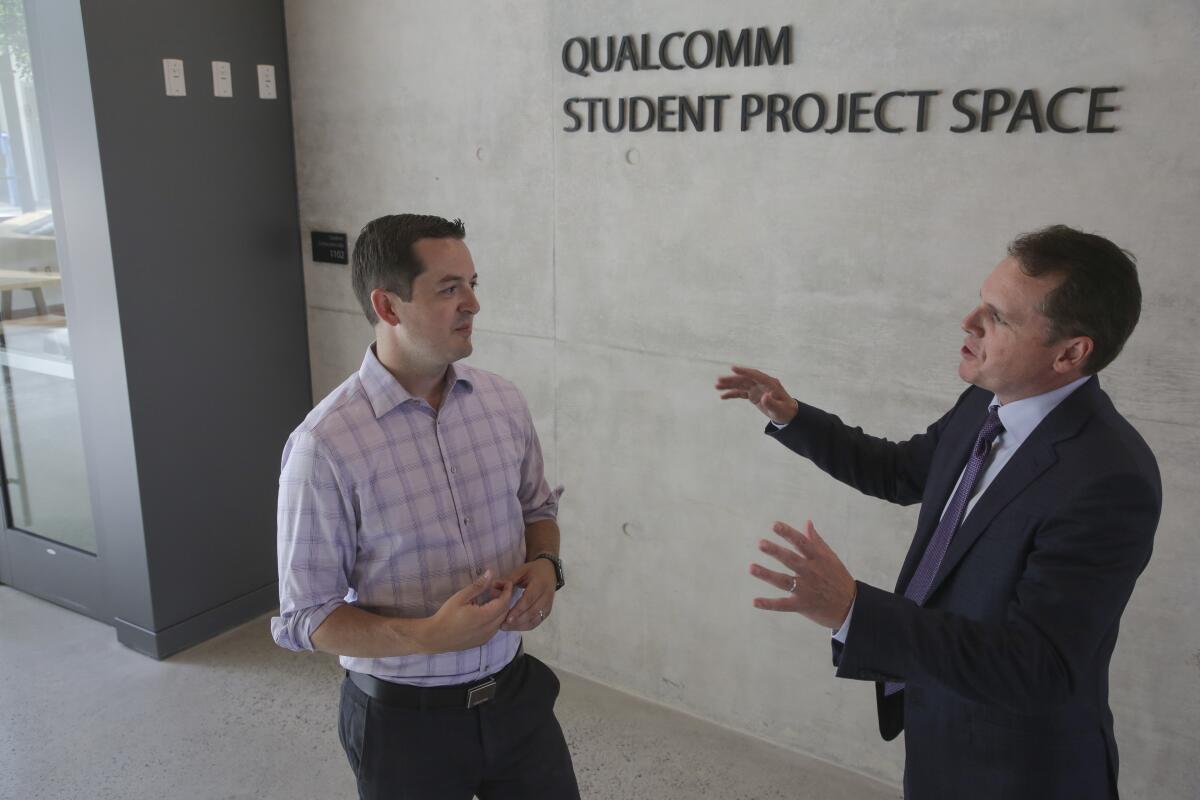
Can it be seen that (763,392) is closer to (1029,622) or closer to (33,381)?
(1029,622)

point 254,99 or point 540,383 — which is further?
point 254,99

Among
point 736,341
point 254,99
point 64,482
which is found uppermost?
point 254,99

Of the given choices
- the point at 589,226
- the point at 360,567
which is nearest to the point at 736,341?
the point at 589,226

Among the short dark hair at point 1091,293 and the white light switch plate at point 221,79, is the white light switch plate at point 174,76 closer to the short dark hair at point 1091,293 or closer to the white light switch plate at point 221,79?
the white light switch plate at point 221,79

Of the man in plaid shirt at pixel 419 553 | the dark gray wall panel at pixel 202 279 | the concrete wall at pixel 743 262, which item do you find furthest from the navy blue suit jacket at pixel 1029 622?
the dark gray wall panel at pixel 202 279

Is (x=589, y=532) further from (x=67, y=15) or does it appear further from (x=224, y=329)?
(x=67, y=15)

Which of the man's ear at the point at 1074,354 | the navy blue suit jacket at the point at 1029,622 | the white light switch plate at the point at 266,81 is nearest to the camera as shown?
Answer: the navy blue suit jacket at the point at 1029,622

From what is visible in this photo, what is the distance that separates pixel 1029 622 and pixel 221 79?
12.2 ft

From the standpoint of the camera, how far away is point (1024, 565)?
5.72 feet

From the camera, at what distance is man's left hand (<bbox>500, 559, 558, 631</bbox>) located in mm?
2039

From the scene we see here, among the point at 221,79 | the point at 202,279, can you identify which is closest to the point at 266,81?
the point at 221,79

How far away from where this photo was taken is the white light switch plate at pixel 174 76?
3799 mm

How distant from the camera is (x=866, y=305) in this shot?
2973 mm

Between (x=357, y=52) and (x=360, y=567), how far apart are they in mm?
2732
